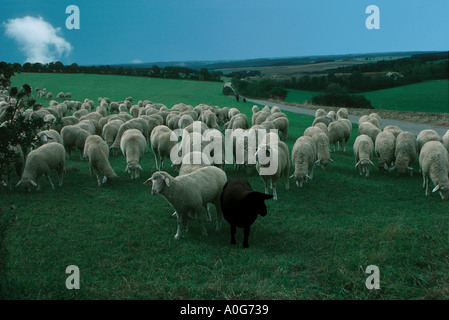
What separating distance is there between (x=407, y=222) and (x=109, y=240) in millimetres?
6582

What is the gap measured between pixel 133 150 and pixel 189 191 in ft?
18.7

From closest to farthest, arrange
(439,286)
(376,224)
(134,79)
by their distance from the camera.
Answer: (439,286) < (376,224) < (134,79)

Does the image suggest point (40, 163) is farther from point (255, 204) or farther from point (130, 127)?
point (255, 204)

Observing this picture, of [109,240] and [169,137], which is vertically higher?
[169,137]

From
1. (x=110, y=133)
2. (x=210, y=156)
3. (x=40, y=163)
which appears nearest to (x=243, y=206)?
(x=210, y=156)

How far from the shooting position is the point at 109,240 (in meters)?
7.44

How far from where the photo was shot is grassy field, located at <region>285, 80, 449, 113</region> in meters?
39.5

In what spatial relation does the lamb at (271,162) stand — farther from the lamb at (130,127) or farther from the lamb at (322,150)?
the lamb at (130,127)

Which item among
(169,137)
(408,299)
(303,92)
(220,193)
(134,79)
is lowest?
(408,299)

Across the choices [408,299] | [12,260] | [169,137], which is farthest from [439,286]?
[169,137]

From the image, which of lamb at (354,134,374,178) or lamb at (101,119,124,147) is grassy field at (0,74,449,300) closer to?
lamb at (354,134,374,178)

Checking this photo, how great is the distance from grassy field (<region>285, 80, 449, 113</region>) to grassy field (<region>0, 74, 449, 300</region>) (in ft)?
106

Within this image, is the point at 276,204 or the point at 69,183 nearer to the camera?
the point at 276,204

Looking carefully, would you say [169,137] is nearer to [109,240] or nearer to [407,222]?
[109,240]
